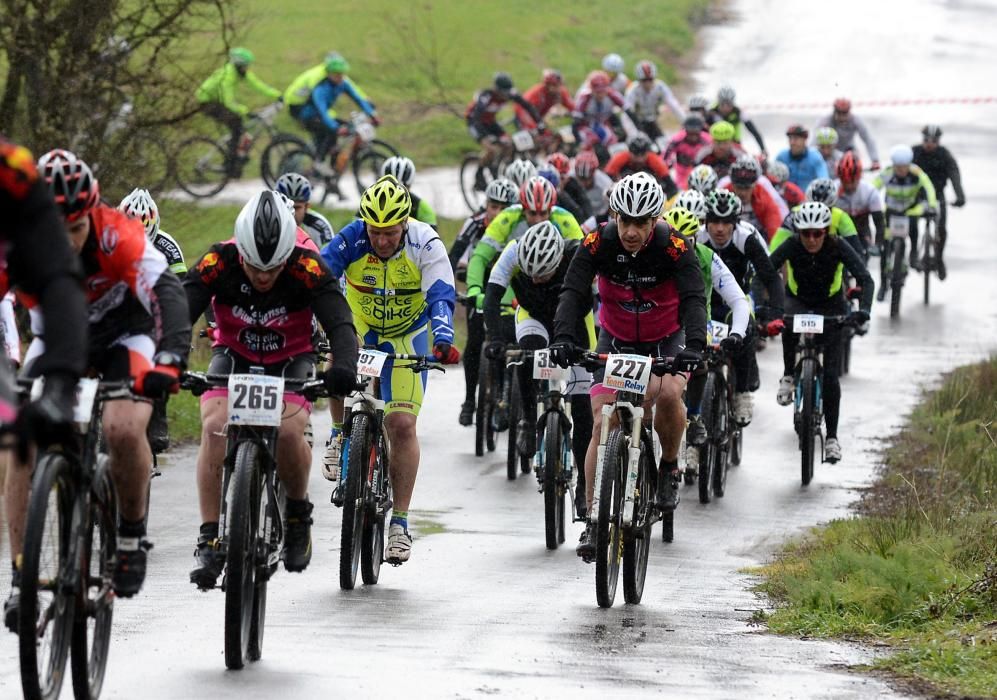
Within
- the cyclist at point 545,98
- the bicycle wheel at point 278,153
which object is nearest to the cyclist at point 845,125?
the cyclist at point 545,98

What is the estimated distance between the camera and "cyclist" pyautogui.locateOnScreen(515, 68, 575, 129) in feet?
91.1

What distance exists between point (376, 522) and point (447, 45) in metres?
32.0

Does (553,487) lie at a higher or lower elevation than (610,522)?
lower

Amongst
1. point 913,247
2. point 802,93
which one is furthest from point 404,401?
point 802,93

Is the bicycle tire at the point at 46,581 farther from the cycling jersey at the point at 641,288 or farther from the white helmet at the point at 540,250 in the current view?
the white helmet at the point at 540,250

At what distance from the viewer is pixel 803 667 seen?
8.20 metres

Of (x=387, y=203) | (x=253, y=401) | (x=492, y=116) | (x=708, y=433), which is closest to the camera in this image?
(x=253, y=401)

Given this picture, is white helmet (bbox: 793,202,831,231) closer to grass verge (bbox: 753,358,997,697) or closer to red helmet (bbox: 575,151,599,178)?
grass verge (bbox: 753,358,997,697)

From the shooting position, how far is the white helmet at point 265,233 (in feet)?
26.7

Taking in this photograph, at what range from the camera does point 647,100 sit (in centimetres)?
2881

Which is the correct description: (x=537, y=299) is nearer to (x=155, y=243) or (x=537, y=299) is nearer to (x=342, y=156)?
(x=155, y=243)

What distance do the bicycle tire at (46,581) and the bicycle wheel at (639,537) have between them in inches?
141

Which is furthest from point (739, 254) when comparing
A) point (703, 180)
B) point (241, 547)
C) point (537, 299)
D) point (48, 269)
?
point (48, 269)

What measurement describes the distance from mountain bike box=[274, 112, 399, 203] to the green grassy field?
512 cm
